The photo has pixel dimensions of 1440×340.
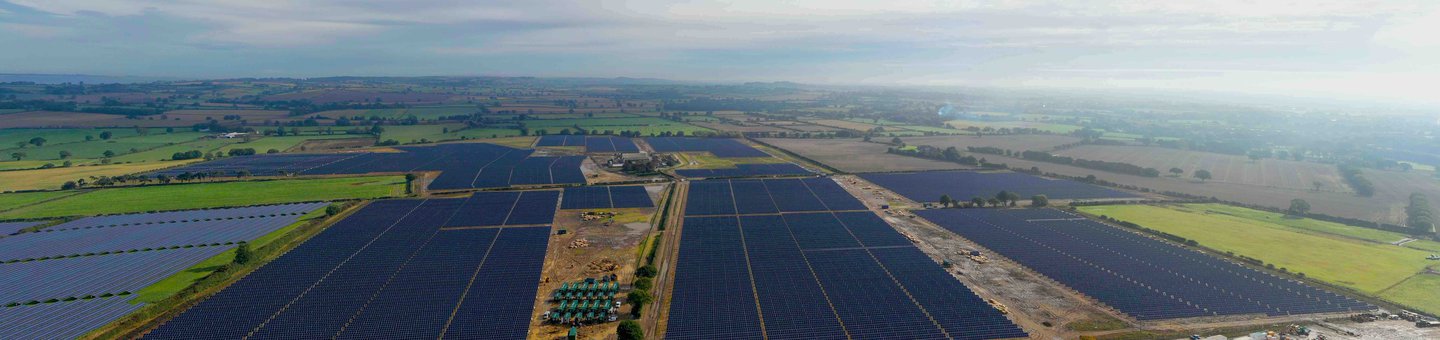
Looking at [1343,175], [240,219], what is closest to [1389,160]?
[1343,175]

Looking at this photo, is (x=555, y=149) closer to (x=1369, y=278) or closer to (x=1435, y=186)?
(x=1369, y=278)

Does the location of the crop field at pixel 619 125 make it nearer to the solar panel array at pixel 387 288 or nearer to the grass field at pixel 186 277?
the solar panel array at pixel 387 288

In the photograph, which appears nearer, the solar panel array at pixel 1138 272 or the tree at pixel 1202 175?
the solar panel array at pixel 1138 272

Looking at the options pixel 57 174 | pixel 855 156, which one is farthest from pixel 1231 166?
pixel 57 174

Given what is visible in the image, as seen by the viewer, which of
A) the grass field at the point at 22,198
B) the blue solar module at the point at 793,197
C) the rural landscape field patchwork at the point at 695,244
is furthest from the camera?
the blue solar module at the point at 793,197

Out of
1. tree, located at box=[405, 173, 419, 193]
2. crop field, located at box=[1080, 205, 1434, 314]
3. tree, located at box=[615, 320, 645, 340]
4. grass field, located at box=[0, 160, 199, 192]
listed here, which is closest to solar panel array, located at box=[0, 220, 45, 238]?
grass field, located at box=[0, 160, 199, 192]

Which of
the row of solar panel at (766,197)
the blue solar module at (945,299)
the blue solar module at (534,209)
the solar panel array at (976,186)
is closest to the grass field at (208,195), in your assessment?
the blue solar module at (534,209)

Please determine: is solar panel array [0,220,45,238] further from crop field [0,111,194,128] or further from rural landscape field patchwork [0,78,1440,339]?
crop field [0,111,194,128]
